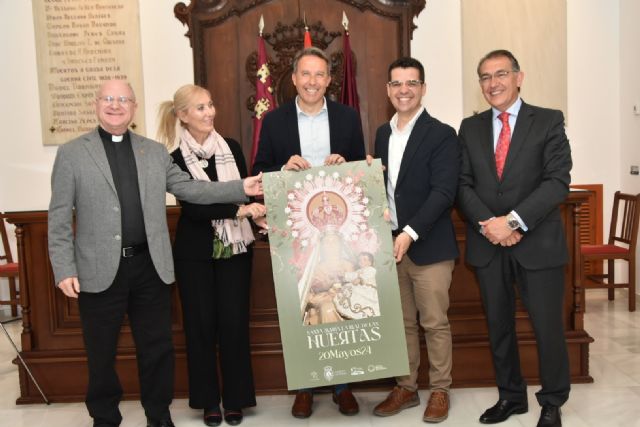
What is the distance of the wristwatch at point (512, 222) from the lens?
2.69 metres

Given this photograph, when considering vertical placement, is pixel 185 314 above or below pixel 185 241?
below

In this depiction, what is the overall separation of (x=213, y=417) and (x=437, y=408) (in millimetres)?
1055

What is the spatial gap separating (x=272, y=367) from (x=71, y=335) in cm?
111

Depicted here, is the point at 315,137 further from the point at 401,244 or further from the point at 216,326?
the point at 216,326

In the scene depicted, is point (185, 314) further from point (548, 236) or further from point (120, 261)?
point (548, 236)

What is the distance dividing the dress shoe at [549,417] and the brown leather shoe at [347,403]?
86 centimetres

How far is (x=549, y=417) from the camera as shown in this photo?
2.84 metres

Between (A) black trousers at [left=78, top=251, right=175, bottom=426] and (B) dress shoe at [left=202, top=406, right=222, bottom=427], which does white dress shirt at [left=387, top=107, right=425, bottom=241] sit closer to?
(A) black trousers at [left=78, top=251, right=175, bottom=426]

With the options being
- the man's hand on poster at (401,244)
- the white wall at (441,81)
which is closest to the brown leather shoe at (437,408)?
the man's hand on poster at (401,244)

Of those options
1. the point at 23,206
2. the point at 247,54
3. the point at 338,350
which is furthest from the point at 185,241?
the point at 23,206

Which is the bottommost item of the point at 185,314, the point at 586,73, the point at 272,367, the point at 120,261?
the point at 272,367

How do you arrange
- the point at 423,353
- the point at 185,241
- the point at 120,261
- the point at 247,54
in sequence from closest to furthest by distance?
the point at 120,261 < the point at 185,241 < the point at 423,353 < the point at 247,54

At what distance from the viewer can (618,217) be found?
585cm

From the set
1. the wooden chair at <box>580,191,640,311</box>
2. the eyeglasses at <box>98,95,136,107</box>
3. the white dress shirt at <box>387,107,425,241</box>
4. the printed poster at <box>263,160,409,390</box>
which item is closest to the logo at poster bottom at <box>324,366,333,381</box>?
the printed poster at <box>263,160,409,390</box>
